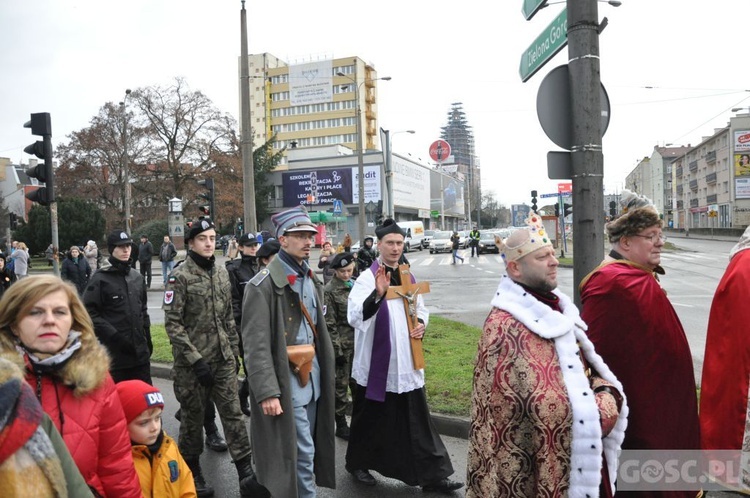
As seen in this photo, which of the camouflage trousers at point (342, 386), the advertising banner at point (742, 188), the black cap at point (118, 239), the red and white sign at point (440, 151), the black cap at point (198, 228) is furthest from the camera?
the advertising banner at point (742, 188)

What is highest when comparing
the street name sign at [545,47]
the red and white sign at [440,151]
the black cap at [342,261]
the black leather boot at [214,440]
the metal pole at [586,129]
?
the red and white sign at [440,151]

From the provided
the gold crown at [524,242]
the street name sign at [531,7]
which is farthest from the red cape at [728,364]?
the street name sign at [531,7]

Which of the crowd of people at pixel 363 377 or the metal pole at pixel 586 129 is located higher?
the metal pole at pixel 586 129

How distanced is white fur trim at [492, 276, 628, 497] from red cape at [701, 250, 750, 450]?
1.35 m

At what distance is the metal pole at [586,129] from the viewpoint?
409 cm

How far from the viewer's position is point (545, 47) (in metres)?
4.73

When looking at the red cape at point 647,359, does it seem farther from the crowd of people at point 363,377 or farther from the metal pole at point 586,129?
the metal pole at point 586,129

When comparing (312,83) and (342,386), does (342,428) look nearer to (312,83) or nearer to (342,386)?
(342,386)

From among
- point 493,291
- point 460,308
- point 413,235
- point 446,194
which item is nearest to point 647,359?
point 460,308

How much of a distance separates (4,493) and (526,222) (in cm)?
234

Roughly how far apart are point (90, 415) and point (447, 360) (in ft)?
18.7

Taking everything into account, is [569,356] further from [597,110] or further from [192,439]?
[192,439]

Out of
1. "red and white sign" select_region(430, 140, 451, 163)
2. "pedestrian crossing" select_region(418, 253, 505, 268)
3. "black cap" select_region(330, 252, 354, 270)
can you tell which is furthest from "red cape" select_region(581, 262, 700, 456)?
"red and white sign" select_region(430, 140, 451, 163)

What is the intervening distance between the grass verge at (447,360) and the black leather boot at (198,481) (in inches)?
87.0
